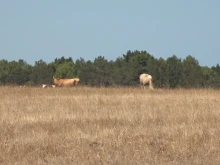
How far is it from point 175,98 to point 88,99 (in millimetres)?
2885

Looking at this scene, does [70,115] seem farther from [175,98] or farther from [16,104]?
[175,98]

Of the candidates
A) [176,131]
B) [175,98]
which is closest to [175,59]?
[175,98]

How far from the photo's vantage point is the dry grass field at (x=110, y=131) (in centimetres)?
815

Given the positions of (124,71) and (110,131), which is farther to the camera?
(124,71)

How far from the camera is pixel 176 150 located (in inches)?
339

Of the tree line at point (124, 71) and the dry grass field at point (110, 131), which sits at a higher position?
the tree line at point (124, 71)

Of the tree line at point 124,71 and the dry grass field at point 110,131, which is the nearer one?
the dry grass field at point 110,131

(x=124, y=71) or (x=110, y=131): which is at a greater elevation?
(x=124, y=71)

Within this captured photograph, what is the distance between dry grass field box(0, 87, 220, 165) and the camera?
8148 millimetres

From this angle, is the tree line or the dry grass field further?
the tree line

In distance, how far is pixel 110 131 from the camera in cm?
984

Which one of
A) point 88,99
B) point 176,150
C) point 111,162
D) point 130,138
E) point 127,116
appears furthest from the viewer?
point 88,99

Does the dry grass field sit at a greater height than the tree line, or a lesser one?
lesser

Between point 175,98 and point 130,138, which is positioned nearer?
point 130,138
